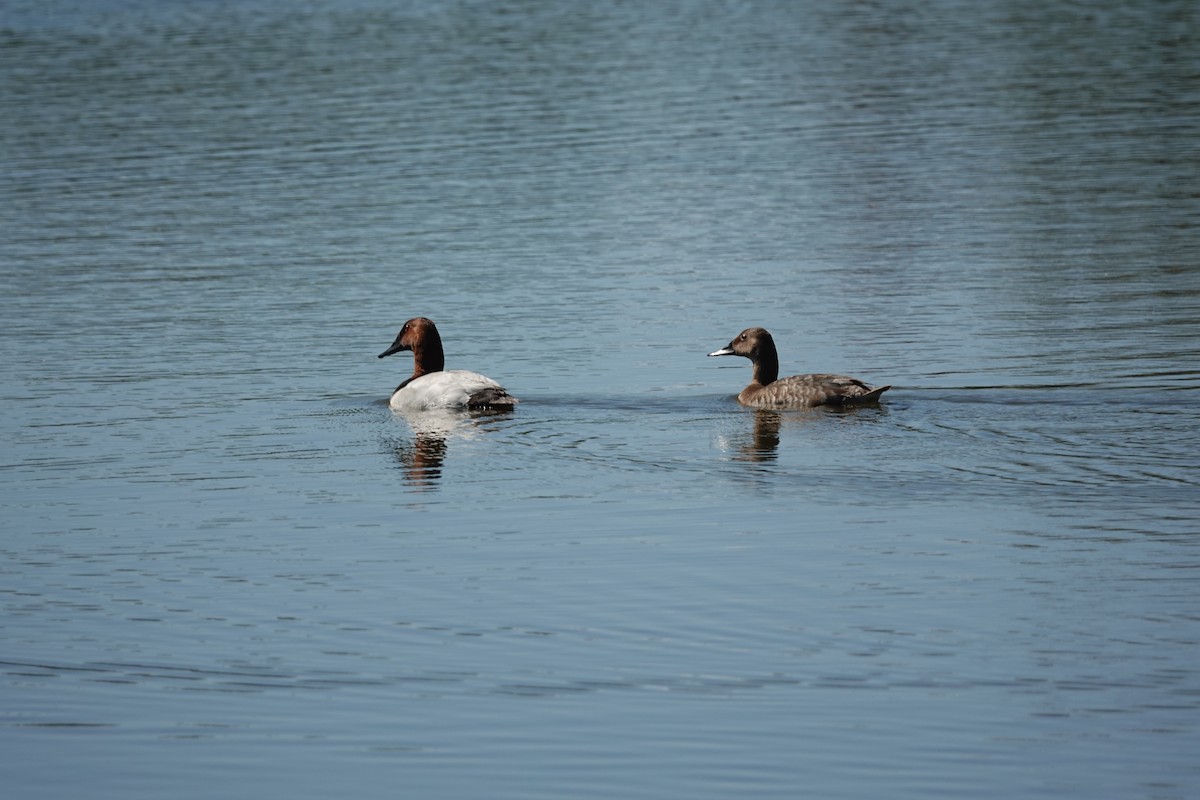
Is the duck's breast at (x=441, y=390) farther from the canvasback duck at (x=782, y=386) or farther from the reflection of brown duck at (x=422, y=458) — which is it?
the canvasback duck at (x=782, y=386)

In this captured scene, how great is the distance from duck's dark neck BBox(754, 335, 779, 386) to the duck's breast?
2559 millimetres

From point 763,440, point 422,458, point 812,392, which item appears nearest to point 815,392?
point 812,392

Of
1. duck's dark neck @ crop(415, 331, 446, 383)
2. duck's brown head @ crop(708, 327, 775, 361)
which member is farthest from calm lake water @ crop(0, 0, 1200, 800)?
duck's dark neck @ crop(415, 331, 446, 383)

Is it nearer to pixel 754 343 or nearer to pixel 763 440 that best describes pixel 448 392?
pixel 754 343

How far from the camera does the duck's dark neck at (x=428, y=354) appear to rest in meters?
19.7

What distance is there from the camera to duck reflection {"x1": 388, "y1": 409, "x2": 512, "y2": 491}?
15719 millimetres

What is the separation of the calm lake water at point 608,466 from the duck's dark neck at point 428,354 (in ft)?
2.75

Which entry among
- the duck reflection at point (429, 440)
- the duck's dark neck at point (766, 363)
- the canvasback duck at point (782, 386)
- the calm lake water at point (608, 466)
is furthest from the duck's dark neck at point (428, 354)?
the duck's dark neck at point (766, 363)

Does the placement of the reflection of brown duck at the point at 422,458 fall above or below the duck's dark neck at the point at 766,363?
below

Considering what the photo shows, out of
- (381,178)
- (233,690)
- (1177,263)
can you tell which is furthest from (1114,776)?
Result: (381,178)

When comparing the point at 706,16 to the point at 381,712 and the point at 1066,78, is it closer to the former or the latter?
the point at 1066,78

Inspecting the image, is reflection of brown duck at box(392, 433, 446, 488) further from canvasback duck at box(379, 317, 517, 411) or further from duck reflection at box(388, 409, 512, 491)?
canvasback duck at box(379, 317, 517, 411)

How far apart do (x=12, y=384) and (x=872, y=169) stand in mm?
18102

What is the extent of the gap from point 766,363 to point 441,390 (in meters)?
3.12
